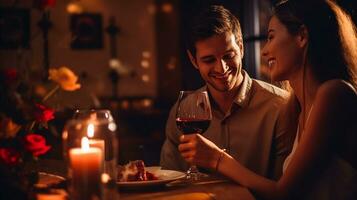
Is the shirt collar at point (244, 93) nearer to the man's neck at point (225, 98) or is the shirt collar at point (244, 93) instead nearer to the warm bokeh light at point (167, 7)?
the man's neck at point (225, 98)

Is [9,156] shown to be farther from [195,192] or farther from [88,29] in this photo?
[88,29]

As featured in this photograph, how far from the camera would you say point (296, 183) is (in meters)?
1.54

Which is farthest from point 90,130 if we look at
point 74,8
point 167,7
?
point 74,8

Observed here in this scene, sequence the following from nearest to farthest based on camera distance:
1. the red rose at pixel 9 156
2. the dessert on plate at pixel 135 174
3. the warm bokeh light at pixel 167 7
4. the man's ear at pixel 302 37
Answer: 1. the red rose at pixel 9 156
2. the dessert on plate at pixel 135 174
3. the man's ear at pixel 302 37
4. the warm bokeh light at pixel 167 7

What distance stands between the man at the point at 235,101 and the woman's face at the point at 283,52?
0.38 metres

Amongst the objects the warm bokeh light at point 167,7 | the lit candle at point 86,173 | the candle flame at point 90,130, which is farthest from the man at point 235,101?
the warm bokeh light at point 167,7

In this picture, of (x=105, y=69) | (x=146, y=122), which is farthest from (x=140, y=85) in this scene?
(x=146, y=122)

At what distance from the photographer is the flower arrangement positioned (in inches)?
40.5

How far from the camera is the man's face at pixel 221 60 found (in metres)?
2.25

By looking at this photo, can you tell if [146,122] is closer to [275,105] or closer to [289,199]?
[275,105]

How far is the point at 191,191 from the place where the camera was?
4.63ft

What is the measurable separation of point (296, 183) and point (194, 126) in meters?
0.39

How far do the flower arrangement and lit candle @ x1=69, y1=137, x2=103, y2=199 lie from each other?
10 cm

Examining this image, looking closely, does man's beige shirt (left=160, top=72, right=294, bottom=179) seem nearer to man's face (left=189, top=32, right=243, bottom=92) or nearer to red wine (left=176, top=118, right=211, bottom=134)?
man's face (left=189, top=32, right=243, bottom=92)
